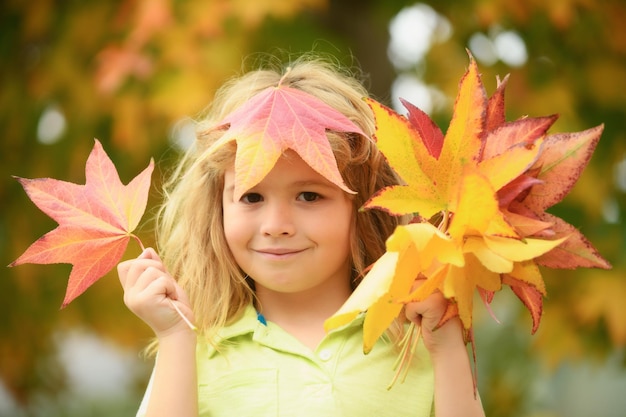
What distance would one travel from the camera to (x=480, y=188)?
1495mm

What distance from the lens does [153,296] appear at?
1.76m

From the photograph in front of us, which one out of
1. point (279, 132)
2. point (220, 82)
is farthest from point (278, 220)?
point (220, 82)

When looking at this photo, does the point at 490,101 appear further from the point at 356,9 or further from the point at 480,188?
the point at 356,9

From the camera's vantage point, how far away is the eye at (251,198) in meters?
1.84

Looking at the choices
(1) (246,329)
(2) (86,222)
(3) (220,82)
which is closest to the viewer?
(2) (86,222)

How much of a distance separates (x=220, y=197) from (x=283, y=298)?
26 centimetres

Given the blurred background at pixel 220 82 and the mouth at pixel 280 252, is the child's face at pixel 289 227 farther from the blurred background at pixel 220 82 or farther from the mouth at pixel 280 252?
the blurred background at pixel 220 82

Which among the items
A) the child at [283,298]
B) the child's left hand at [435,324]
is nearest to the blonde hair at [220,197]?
the child at [283,298]

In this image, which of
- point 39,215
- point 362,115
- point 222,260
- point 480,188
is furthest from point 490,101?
point 39,215

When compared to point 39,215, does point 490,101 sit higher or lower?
higher

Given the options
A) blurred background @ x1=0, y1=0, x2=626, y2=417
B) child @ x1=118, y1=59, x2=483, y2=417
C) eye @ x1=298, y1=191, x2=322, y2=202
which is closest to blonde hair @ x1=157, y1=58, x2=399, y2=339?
child @ x1=118, y1=59, x2=483, y2=417

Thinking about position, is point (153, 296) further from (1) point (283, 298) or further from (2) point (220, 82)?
(2) point (220, 82)

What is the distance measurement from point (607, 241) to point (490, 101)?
201cm

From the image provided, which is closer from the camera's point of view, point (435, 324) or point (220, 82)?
point (435, 324)
